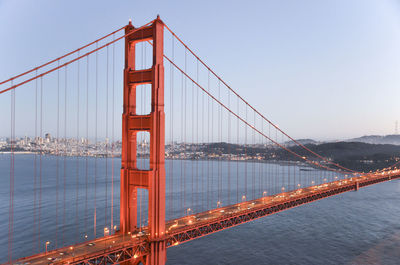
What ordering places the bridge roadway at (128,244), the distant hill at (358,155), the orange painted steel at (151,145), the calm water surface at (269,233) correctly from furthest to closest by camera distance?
the distant hill at (358,155) < the calm water surface at (269,233) < the orange painted steel at (151,145) < the bridge roadway at (128,244)

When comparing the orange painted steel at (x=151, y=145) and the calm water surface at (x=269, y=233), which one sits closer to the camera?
the orange painted steel at (x=151, y=145)

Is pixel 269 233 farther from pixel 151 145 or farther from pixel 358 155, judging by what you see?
pixel 358 155

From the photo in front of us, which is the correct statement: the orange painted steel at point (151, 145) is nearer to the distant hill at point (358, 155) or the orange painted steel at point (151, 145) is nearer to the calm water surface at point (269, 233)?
the calm water surface at point (269, 233)

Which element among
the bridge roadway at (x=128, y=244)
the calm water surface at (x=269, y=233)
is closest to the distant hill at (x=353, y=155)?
the calm water surface at (x=269, y=233)

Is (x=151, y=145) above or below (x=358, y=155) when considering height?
above

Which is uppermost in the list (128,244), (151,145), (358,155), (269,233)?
(151,145)

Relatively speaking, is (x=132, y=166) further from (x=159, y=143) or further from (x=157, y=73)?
(x=157, y=73)

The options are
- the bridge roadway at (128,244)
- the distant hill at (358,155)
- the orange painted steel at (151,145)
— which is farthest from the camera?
the distant hill at (358,155)

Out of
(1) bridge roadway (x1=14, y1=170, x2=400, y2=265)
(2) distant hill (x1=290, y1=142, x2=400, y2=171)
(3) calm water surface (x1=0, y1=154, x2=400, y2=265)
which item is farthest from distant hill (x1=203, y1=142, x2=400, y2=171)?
(1) bridge roadway (x1=14, y1=170, x2=400, y2=265)

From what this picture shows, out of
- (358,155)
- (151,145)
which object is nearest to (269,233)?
(151,145)
